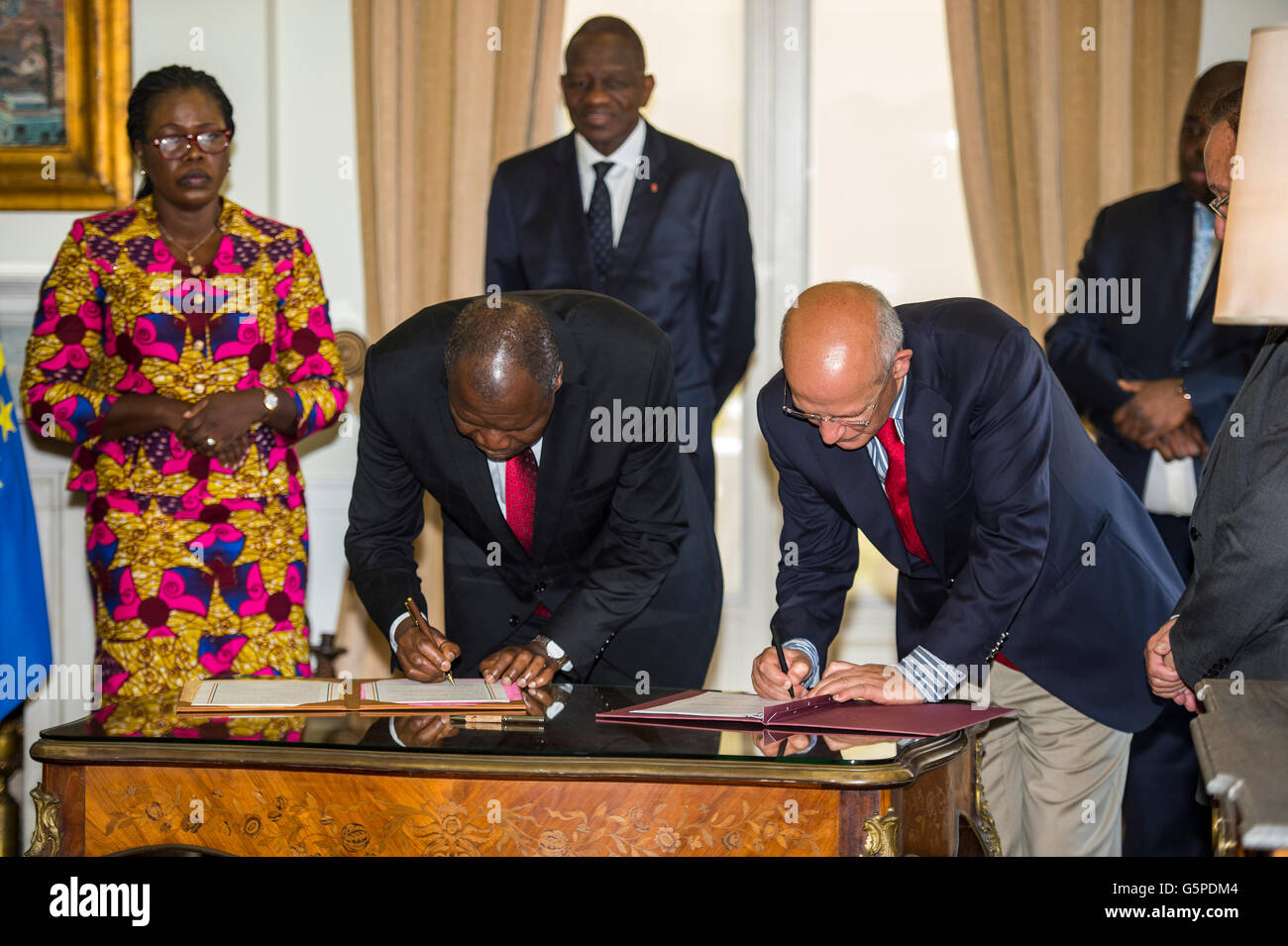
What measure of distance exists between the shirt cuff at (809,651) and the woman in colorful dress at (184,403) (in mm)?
1568

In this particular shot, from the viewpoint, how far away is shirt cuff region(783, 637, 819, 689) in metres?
2.89

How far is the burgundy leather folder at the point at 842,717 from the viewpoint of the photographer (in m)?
2.50

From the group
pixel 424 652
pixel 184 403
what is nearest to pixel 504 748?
pixel 424 652

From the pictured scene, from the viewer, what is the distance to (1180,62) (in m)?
5.14

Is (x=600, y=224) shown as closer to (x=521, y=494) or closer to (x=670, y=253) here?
(x=670, y=253)

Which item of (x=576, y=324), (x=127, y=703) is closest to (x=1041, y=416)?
(x=576, y=324)

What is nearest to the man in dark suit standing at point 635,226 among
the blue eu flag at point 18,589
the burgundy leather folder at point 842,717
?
the blue eu flag at point 18,589

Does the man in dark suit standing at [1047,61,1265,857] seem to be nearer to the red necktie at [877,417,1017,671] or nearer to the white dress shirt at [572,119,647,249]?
the red necktie at [877,417,1017,671]

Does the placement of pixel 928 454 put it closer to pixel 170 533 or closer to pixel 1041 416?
pixel 1041 416

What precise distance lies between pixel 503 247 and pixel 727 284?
782mm

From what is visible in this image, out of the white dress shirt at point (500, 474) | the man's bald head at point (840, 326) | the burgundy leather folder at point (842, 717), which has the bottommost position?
the burgundy leather folder at point (842, 717)

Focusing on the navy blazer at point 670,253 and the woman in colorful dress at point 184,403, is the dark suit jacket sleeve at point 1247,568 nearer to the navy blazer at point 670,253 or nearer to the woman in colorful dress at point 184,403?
the navy blazer at point 670,253

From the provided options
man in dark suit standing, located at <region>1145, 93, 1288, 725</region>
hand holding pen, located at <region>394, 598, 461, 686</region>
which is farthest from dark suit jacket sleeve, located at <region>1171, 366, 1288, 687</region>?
hand holding pen, located at <region>394, 598, 461, 686</region>

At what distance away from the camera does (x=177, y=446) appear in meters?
3.72
